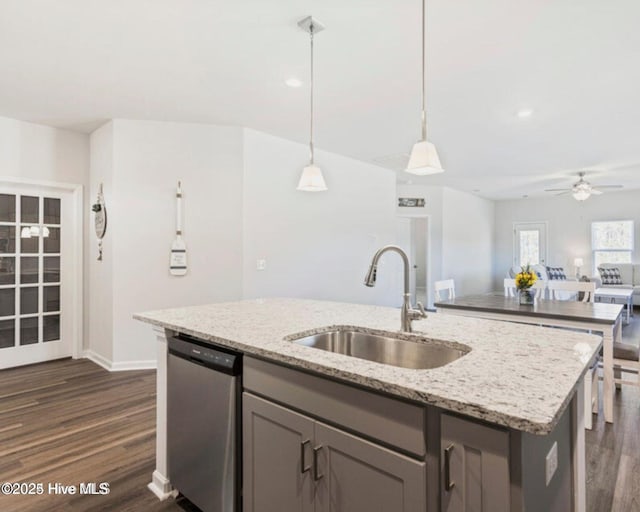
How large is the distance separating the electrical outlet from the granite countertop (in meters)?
0.22

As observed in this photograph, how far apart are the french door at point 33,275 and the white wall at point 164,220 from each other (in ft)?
2.16

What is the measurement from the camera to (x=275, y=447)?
4.62ft

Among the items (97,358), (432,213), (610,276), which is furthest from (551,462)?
(610,276)

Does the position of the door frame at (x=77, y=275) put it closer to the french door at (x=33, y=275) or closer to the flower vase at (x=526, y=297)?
the french door at (x=33, y=275)

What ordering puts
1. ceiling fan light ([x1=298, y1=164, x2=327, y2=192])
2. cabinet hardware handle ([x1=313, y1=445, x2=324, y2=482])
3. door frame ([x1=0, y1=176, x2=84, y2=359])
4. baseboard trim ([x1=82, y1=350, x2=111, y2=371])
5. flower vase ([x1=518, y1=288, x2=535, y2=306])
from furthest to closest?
door frame ([x1=0, y1=176, x2=84, y2=359]) → baseboard trim ([x1=82, y1=350, x2=111, y2=371]) → flower vase ([x1=518, y1=288, x2=535, y2=306]) → ceiling fan light ([x1=298, y1=164, x2=327, y2=192]) → cabinet hardware handle ([x1=313, y1=445, x2=324, y2=482])

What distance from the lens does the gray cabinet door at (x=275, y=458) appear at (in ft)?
4.29

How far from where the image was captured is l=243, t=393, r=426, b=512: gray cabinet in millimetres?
1079

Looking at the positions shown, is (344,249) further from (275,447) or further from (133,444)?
(275,447)

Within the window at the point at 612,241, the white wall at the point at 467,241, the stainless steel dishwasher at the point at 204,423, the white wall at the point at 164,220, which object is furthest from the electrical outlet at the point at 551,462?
the window at the point at 612,241

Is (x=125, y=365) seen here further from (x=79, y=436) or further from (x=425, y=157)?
(x=425, y=157)

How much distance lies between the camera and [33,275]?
4.15 m

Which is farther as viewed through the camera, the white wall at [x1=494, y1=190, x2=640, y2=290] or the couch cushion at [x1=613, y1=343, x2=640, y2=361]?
the white wall at [x1=494, y1=190, x2=640, y2=290]

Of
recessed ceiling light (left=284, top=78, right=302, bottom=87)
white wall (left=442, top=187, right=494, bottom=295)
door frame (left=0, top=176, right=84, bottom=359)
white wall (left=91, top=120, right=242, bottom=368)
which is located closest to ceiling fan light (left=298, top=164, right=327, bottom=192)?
recessed ceiling light (left=284, top=78, right=302, bottom=87)

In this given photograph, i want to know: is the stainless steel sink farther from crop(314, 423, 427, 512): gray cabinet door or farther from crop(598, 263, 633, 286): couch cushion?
crop(598, 263, 633, 286): couch cushion
